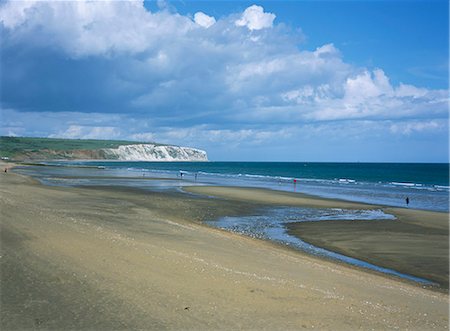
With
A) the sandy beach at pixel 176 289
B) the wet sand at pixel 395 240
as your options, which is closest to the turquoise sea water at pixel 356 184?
the wet sand at pixel 395 240

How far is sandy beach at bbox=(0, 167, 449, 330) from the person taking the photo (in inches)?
290

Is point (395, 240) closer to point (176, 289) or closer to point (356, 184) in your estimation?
point (176, 289)

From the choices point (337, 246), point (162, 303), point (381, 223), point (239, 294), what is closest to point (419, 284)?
point (337, 246)

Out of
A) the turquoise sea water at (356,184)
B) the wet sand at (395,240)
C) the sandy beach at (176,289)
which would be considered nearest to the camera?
the sandy beach at (176,289)

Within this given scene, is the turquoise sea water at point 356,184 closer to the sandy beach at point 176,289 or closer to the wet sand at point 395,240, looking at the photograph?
the wet sand at point 395,240

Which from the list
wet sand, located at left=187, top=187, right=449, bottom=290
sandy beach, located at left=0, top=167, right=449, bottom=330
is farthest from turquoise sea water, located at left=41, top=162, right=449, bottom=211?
sandy beach, located at left=0, top=167, right=449, bottom=330

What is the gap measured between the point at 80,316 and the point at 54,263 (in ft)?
9.86

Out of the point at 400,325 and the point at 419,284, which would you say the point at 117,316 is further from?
the point at 419,284

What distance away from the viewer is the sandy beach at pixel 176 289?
24.2 feet

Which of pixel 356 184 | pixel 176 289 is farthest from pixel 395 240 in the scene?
pixel 356 184

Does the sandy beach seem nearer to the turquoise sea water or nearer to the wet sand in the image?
the wet sand

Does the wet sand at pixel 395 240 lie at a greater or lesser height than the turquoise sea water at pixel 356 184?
lesser

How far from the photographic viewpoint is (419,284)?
14.3m

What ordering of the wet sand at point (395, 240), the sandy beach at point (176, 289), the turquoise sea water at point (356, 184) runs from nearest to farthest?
the sandy beach at point (176, 289), the wet sand at point (395, 240), the turquoise sea water at point (356, 184)
